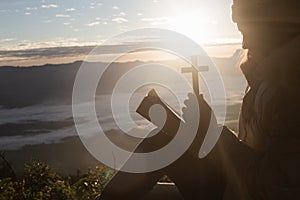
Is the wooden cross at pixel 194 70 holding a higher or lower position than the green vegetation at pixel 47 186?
higher

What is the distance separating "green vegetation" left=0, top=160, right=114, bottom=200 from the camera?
632 centimetres

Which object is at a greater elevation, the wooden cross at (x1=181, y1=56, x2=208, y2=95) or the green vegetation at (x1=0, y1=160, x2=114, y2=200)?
the wooden cross at (x1=181, y1=56, x2=208, y2=95)

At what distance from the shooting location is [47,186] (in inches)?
276

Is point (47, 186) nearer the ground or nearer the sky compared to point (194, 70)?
nearer the ground

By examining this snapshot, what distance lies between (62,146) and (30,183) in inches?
1061

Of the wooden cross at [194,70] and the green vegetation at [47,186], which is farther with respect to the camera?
the green vegetation at [47,186]

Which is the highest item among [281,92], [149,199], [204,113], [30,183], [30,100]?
[281,92]

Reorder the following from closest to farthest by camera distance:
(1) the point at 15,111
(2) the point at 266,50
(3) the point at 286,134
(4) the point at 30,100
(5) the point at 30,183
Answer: (3) the point at 286,134, (2) the point at 266,50, (5) the point at 30,183, (1) the point at 15,111, (4) the point at 30,100

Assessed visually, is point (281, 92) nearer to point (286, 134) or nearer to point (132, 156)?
point (286, 134)

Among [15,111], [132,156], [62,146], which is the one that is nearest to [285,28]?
[132,156]

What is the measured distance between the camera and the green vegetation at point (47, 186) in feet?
20.7

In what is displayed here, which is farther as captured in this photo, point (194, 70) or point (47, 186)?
point (47, 186)

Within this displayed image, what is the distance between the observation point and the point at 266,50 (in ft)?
8.69

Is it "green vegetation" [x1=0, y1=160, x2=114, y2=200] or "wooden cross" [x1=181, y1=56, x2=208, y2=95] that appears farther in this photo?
"green vegetation" [x1=0, y1=160, x2=114, y2=200]
